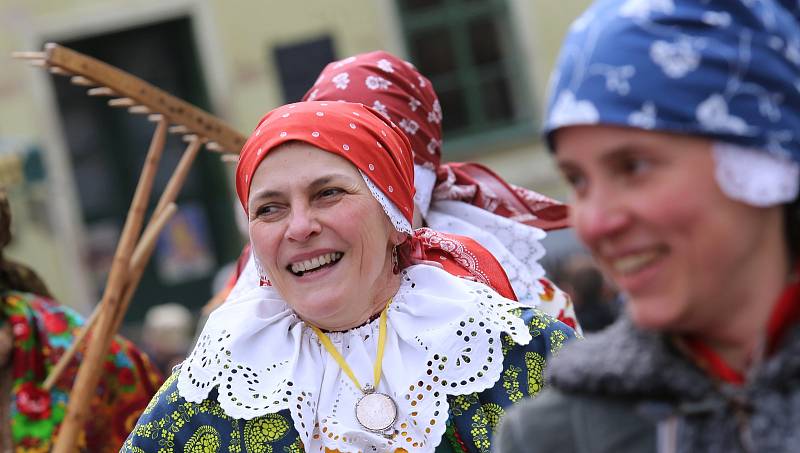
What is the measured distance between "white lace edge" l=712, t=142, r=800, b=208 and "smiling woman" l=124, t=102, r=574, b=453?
4.23 feet

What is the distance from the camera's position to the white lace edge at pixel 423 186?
3.88 meters

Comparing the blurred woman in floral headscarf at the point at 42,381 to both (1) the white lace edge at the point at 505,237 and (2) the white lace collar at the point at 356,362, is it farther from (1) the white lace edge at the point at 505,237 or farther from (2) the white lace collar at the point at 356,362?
(2) the white lace collar at the point at 356,362

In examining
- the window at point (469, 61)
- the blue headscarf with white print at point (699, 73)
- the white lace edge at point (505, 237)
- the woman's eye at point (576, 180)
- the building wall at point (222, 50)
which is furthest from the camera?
the window at point (469, 61)

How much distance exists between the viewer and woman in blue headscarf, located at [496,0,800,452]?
1738 mm

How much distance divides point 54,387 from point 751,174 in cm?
344

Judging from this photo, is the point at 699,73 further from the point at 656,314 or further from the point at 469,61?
the point at 469,61

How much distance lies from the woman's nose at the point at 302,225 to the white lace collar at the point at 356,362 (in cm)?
25

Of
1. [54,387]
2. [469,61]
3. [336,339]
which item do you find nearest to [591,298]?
[54,387]

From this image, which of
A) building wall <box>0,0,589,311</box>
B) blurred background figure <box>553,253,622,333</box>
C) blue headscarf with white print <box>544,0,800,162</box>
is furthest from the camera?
building wall <box>0,0,589,311</box>

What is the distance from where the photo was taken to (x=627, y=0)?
5.92 ft

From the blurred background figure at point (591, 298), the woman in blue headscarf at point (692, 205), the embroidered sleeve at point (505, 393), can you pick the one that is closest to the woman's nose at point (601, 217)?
the woman in blue headscarf at point (692, 205)

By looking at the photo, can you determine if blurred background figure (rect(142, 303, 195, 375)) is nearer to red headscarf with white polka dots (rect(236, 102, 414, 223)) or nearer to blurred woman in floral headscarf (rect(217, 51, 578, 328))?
blurred woman in floral headscarf (rect(217, 51, 578, 328))

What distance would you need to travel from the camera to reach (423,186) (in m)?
3.92

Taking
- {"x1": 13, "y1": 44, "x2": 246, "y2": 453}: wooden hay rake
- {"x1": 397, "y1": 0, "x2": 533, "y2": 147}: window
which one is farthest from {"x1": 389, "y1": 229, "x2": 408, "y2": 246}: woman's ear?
{"x1": 397, "y1": 0, "x2": 533, "y2": 147}: window
